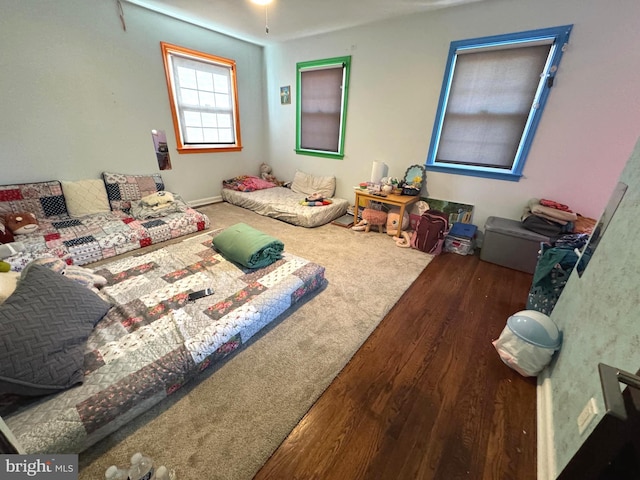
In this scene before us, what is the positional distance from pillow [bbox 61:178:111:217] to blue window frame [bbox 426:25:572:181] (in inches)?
160

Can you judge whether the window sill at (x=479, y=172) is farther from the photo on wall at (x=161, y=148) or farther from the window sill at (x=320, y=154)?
the photo on wall at (x=161, y=148)

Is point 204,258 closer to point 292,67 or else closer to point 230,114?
point 230,114

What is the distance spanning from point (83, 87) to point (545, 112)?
491cm

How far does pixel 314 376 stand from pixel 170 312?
3.15 ft

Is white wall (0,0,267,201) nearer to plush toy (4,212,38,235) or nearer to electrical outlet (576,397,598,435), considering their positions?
plush toy (4,212,38,235)

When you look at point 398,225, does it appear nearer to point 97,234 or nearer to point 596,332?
point 596,332

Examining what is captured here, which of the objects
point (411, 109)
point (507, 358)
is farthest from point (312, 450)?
point (411, 109)

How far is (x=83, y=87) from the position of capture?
9.56 feet

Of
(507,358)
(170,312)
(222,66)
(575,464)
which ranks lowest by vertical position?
(507,358)

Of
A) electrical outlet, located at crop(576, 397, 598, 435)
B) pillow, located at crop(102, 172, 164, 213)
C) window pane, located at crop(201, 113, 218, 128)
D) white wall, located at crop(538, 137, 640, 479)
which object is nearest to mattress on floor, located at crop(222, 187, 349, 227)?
window pane, located at crop(201, 113, 218, 128)

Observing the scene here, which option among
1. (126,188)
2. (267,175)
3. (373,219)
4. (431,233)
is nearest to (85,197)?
(126,188)

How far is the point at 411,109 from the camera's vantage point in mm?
3227

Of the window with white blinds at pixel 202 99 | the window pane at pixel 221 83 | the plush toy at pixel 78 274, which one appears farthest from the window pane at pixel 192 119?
the plush toy at pixel 78 274

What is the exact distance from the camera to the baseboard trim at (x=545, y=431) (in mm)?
1070
